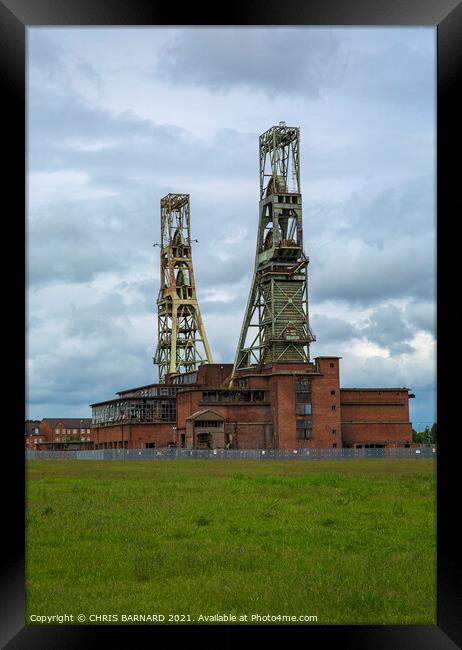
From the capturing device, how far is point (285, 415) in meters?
77.9

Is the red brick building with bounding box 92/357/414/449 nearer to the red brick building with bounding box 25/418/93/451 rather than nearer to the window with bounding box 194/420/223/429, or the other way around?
the window with bounding box 194/420/223/429

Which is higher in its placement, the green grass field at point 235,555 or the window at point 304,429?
the window at point 304,429

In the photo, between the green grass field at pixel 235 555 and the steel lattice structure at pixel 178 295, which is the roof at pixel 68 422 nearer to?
the steel lattice structure at pixel 178 295

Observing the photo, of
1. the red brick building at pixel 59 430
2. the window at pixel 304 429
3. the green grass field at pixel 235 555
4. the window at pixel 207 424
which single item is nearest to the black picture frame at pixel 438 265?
the green grass field at pixel 235 555

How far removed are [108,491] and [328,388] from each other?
5287 centimetres

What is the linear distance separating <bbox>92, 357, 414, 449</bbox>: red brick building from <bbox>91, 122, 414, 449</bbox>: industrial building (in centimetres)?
9

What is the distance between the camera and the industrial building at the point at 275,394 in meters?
78.2

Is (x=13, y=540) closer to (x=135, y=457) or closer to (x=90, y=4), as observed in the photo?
(x=90, y=4)

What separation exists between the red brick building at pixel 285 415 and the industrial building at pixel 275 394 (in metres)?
0.09

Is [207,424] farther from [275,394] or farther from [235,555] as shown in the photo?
[235,555]

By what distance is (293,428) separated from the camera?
7769 centimetres

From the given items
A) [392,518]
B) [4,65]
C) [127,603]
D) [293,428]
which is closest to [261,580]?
[127,603]

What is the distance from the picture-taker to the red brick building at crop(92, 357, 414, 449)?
77.9 meters

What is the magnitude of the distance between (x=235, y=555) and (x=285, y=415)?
213ft
